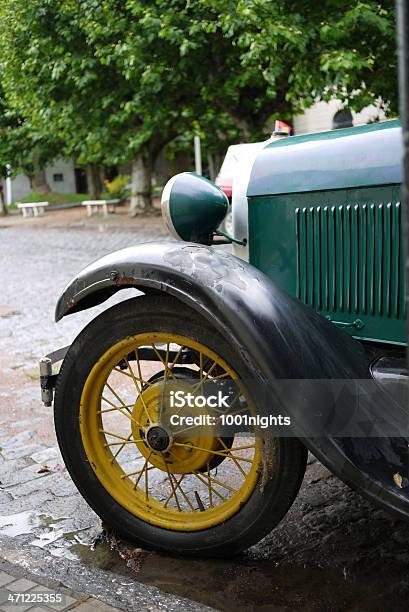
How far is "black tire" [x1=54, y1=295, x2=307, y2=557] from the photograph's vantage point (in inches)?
108

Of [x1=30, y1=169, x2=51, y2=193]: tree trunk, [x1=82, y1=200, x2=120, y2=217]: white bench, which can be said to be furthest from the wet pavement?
[x1=30, y1=169, x2=51, y2=193]: tree trunk

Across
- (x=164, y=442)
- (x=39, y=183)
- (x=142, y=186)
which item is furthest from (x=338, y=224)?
(x=39, y=183)

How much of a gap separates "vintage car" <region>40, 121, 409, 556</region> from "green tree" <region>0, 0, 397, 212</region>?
27.3 feet

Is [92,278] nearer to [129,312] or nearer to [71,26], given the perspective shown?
[129,312]

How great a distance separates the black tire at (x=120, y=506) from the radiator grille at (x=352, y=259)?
2.45 ft

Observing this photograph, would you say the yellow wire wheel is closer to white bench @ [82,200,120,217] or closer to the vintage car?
the vintage car

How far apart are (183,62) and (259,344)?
1199 centimetres

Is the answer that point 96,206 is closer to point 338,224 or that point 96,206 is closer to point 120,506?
point 338,224

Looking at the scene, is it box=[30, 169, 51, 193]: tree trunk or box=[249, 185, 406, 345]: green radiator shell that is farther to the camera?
box=[30, 169, 51, 193]: tree trunk

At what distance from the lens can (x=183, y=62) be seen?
1368 cm

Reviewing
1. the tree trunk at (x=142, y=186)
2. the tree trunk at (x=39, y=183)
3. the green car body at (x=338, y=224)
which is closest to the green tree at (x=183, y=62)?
the tree trunk at (x=142, y=186)

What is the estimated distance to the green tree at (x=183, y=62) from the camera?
1161 centimetres

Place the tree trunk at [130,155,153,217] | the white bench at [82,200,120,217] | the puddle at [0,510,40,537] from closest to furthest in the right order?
the puddle at [0,510,40,537] < the tree trunk at [130,155,153,217] < the white bench at [82,200,120,217]

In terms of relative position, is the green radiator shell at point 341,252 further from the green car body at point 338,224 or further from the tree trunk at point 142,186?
the tree trunk at point 142,186
